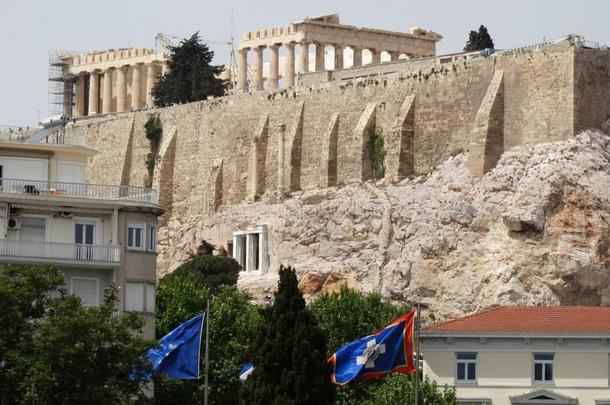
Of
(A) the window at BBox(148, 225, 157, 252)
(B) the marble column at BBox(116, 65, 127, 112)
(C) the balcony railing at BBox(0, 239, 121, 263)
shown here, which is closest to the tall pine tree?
(A) the window at BBox(148, 225, 157, 252)

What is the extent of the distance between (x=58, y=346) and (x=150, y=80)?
267ft

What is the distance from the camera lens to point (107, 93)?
148875 millimetres

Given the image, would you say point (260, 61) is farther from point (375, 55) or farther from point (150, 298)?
point (150, 298)

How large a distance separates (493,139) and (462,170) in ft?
6.23

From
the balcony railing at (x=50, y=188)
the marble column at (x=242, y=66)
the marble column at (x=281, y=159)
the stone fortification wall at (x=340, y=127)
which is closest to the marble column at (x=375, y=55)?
the marble column at (x=242, y=66)

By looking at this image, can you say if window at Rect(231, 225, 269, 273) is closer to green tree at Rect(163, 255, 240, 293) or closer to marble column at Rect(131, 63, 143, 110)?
green tree at Rect(163, 255, 240, 293)

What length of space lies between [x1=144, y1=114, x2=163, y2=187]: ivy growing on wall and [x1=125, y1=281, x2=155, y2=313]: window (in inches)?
2125

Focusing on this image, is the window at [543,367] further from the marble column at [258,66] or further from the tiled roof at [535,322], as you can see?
the marble column at [258,66]

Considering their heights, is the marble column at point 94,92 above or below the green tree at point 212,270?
above

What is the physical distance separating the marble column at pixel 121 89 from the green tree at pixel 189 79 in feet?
28.1

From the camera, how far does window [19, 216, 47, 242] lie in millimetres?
71438

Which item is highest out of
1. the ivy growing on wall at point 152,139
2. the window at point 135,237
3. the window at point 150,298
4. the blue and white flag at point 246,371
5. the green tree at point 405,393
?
the ivy growing on wall at point 152,139

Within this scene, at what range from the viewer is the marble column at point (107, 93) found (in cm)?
14750

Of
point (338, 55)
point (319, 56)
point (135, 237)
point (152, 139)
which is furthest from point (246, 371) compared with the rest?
point (338, 55)
